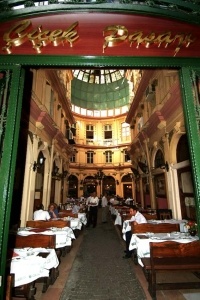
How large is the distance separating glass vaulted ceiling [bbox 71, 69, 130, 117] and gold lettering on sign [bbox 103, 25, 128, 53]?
92.3 ft

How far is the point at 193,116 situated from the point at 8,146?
7.92ft

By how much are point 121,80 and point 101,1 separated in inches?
1192

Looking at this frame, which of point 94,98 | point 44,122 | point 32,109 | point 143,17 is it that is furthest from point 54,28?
point 94,98

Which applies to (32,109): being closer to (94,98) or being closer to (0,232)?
(0,232)

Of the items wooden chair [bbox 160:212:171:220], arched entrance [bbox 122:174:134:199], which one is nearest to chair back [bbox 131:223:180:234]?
wooden chair [bbox 160:212:171:220]

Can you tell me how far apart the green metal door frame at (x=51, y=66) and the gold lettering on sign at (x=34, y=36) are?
0.58 feet

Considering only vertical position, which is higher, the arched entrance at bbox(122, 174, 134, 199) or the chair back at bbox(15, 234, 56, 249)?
the arched entrance at bbox(122, 174, 134, 199)

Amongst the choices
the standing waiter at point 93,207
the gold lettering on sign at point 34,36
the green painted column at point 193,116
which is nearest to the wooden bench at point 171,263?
the green painted column at point 193,116

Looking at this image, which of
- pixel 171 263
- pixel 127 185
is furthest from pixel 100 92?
pixel 171 263

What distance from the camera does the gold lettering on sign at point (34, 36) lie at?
2.68 meters

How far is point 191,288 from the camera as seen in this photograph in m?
3.86

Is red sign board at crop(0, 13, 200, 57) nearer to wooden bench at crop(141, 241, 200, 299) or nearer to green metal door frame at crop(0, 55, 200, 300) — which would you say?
green metal door frame at crop(0, 55, 200, 300)

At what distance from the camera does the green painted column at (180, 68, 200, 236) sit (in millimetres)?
2342

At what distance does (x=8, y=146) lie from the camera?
2.32 metres
